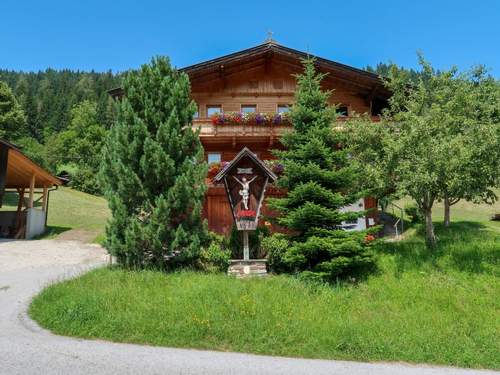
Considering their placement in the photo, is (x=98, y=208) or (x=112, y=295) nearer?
(x=112, y=295)

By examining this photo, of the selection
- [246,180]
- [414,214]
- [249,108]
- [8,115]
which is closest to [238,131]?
[249,108]

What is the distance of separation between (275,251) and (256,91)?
12084 mm

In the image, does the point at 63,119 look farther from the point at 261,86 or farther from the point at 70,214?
the point at 261,86

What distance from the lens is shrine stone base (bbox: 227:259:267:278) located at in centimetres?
1195

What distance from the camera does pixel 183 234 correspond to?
37.8ft

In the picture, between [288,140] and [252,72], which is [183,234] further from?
[252,72]

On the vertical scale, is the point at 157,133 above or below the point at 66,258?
above

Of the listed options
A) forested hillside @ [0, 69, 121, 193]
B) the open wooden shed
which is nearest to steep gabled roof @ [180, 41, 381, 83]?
the open wooden shed

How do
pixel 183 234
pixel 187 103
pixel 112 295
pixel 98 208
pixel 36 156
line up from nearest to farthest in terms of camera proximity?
pixel 112 295 < pixel 183 234 < pixel 187 103 < pixel 98 208 < pixel 36 156

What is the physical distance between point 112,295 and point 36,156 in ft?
164

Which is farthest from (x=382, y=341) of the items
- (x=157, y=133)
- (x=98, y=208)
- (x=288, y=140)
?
(x=98, y=208)

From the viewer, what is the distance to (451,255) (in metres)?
13.2

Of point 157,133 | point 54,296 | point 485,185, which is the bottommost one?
point 54,296

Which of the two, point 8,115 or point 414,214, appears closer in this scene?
point 414,214
